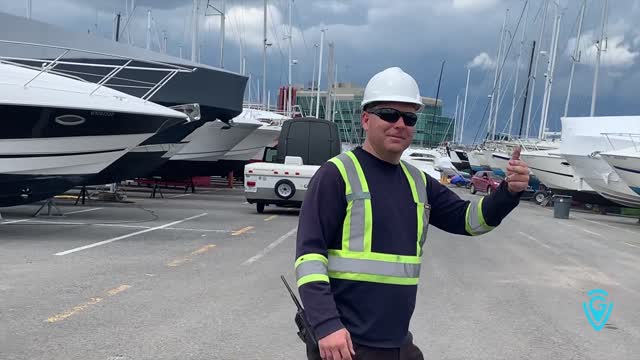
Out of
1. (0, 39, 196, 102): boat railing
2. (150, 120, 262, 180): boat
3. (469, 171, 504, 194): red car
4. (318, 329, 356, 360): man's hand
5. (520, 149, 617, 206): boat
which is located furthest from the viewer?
(469, 171, 504, 194): red car

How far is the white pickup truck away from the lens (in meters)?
18.2

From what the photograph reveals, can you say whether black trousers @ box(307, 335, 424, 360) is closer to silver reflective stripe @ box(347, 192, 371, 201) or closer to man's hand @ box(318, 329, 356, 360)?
man's hand @ box(318, 329, 356, 360)

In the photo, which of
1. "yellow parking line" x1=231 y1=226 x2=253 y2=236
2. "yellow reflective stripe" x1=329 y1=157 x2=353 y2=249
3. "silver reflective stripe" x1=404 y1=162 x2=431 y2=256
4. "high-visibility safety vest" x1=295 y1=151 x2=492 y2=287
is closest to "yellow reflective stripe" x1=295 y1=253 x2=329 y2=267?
"high-visibility safety vest" x1=295 y1=151 x2=492 y2=287

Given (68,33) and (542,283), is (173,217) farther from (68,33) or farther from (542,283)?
(542,283)

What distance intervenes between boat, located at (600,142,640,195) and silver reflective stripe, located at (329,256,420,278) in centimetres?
2359

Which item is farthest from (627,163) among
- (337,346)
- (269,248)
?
(337,346)

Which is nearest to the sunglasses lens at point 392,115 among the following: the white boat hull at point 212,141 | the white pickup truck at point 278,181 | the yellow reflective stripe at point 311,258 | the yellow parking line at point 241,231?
the yellow reflective stripe at point 311,258

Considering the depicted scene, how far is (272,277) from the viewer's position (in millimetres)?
9117

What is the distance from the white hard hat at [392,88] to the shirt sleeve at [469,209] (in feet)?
1.62

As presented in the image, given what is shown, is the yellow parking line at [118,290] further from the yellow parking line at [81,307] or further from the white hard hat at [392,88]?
the white hard hat at [392,88]

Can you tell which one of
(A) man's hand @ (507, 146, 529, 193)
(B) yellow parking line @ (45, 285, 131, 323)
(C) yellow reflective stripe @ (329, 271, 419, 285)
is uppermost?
(A) man's hand @ (507, 146, 529, 193)

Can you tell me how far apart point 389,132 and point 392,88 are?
204 mm

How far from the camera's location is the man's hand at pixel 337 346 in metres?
2.52

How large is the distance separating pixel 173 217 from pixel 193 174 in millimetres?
10760
